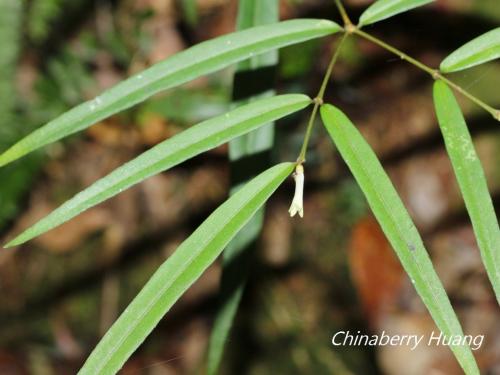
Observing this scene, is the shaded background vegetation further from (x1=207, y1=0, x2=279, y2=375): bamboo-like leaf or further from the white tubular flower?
the white tubular flower

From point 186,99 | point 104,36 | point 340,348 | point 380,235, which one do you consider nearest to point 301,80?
point 186,99

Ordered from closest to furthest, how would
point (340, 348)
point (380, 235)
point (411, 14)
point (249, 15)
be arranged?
point (249, 15), point (340, 348), point (380, 235), point (411, 14)

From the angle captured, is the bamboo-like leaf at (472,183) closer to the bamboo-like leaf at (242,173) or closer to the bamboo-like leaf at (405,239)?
the bamboo-like leaf at (405,239)

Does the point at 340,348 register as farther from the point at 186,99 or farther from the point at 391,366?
the point at 186,99

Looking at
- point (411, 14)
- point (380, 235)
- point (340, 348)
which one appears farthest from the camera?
point (411, 14)

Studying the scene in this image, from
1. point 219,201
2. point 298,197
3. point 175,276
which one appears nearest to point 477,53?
point 298,197

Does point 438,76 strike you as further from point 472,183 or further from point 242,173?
point 242,173
